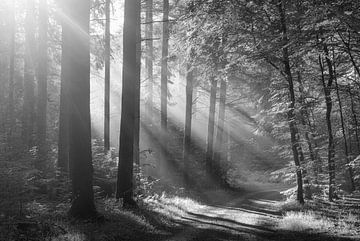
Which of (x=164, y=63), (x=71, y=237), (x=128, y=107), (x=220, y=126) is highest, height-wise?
(x=164, y=63)

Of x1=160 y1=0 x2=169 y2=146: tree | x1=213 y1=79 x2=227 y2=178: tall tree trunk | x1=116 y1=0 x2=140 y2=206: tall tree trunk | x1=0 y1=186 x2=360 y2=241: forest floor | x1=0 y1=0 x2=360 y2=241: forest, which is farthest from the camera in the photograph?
x1=213 y1=79 x2=227 y2=178: tall tree trunk

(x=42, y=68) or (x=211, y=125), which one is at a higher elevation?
(x=42, y=68)

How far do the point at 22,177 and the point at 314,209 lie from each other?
1029cm

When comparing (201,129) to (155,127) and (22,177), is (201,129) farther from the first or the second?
(22,177)

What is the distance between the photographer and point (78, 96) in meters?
9.75

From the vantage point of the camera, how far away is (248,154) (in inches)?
1945

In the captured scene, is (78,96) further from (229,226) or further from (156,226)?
(229,226)

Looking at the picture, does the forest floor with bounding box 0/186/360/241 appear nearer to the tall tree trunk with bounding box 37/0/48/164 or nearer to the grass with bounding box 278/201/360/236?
the grass with bounding box 278/201/360/236

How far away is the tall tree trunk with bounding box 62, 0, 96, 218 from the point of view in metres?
9.73

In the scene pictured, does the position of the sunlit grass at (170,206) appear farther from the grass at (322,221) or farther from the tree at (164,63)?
the tree at (164,63)

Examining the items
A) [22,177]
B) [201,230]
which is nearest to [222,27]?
[201,230]

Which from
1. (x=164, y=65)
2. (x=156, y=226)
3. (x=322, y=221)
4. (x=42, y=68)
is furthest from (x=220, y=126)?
(x=156, y=226)

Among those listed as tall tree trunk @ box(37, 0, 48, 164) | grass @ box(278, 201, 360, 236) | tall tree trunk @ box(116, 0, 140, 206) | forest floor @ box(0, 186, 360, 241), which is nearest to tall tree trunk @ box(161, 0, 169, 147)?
tall tree trunk @ box(37, 0, 48, 164)

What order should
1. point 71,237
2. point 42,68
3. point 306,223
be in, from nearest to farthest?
1. point 71,237
2. point 306,223
3. point 42,68
